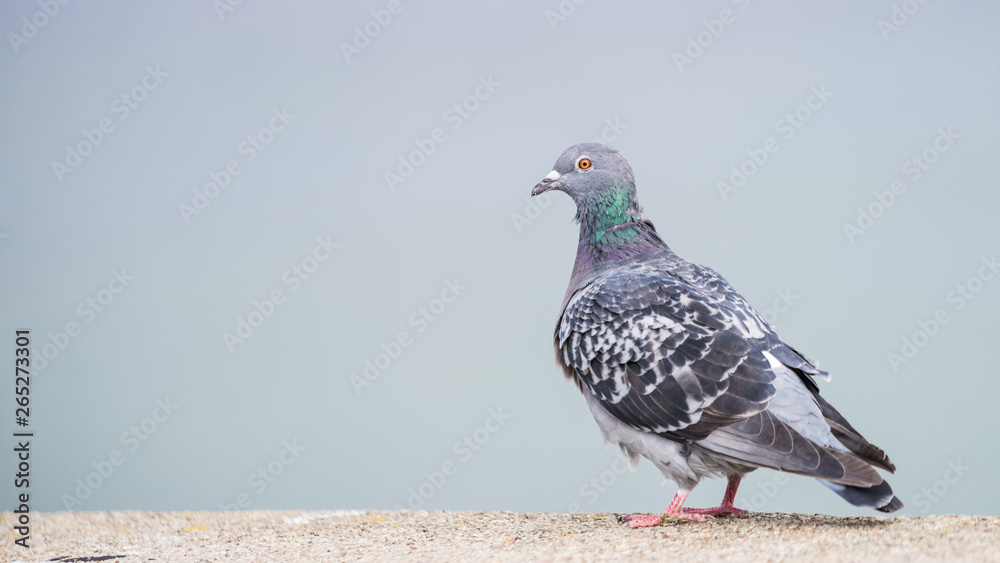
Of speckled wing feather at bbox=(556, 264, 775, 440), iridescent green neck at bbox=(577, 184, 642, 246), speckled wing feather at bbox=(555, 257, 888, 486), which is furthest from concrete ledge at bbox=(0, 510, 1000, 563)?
iridescent green neck at bbox=(577, 184, 642, 246)

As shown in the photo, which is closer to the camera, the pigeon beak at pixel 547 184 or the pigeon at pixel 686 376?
the pigeon at pixel 686 376

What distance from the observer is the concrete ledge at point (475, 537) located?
17.1 feet

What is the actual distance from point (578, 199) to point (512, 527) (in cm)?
291

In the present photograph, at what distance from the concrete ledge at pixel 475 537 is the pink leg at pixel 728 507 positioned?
0.17 metres

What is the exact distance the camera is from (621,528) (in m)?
6.40

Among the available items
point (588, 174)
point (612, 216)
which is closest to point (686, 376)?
point (612, 216)

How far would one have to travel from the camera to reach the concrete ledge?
521 cm

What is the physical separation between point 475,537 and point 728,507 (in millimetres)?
2073

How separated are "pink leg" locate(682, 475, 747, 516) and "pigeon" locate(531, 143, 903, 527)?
A: 0.03ft

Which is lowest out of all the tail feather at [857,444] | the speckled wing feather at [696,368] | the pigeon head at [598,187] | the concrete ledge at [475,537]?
the concrete ledge at [475,537]

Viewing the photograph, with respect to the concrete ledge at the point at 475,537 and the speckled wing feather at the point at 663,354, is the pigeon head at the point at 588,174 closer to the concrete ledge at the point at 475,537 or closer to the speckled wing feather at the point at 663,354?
the speckled wing feather at the point at 663,354

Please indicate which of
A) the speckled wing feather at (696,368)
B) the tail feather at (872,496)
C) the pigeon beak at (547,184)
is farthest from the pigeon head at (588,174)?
the tail feather at (872,496)

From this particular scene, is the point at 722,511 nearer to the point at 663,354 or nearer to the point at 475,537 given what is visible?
the point at 663,354

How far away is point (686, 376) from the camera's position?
6148mm
